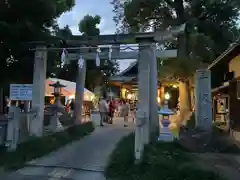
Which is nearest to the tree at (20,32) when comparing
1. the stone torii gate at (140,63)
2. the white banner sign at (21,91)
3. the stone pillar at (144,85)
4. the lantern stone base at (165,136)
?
the stone torii gate at (140,63)

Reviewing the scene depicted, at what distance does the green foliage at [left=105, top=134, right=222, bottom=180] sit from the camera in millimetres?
8898

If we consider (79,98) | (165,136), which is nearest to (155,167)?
(165,136)

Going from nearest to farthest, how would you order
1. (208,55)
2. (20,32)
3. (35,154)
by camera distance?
(35,154) → (20,32) → (208,55)

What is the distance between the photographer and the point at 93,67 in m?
47.5

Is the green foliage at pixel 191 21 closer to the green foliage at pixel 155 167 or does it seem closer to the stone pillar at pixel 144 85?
the stone pillar at pixel 144 85

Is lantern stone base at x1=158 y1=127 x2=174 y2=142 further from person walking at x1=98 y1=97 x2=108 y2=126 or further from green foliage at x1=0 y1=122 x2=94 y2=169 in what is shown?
person walking at x1=98 y1=97 x2=108 y2=126

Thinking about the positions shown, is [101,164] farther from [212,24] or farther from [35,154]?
[212,24]

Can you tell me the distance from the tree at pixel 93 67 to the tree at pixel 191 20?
47.5 ft

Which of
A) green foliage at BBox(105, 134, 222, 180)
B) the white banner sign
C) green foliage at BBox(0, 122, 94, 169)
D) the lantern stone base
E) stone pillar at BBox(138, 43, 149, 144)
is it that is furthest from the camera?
the lantern stone base

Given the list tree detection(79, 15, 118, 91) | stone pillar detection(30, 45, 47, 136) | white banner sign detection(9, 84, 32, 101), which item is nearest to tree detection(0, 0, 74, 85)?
stone pillar detection(30, 45, 47, 136)

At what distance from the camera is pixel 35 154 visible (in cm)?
1163

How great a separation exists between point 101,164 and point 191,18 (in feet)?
55.5

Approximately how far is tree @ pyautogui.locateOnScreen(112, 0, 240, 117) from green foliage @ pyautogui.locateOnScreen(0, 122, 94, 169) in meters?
11.5

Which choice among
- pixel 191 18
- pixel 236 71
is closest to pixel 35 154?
pixel 236 71
